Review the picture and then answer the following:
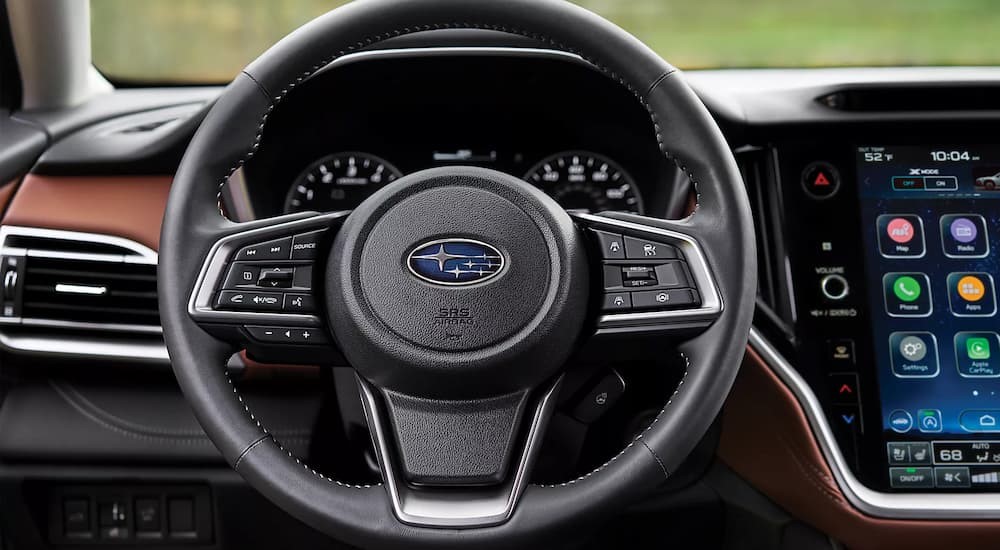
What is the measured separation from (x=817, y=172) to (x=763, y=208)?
98 mm

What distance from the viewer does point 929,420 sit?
56.1 inches

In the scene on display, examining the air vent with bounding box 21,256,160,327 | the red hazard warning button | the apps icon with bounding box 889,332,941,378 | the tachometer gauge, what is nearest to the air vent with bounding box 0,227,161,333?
the air vent with bounding box 21,256,160,327

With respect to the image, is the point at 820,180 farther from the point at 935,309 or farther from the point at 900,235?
the point at 935,309

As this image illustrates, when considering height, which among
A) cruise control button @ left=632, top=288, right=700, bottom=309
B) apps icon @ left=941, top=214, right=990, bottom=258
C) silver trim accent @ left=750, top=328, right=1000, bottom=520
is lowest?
silver trim accent @ left=750, top=328, right=1000, bottom=520

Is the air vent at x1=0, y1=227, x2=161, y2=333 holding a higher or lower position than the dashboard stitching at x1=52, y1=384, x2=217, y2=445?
higher

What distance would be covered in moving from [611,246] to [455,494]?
0.32 m

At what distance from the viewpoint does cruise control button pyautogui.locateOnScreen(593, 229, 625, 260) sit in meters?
→ 1.12

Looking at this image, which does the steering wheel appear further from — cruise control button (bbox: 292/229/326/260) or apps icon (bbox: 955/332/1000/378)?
apps icon (bbox: 955/332/1000/378)

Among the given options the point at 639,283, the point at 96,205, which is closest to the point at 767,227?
the point at 639,283

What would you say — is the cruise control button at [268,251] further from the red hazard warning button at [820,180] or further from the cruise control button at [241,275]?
the red hazard warning button at [820,180]

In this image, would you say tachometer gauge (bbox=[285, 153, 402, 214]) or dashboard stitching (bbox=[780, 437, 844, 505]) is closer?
dashboard stitching (bbox=[780, 437, 844, 505])

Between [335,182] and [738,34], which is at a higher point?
[738,34]

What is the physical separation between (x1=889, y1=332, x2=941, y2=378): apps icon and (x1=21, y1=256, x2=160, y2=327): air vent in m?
1.07

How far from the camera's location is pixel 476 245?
3.68 ft
